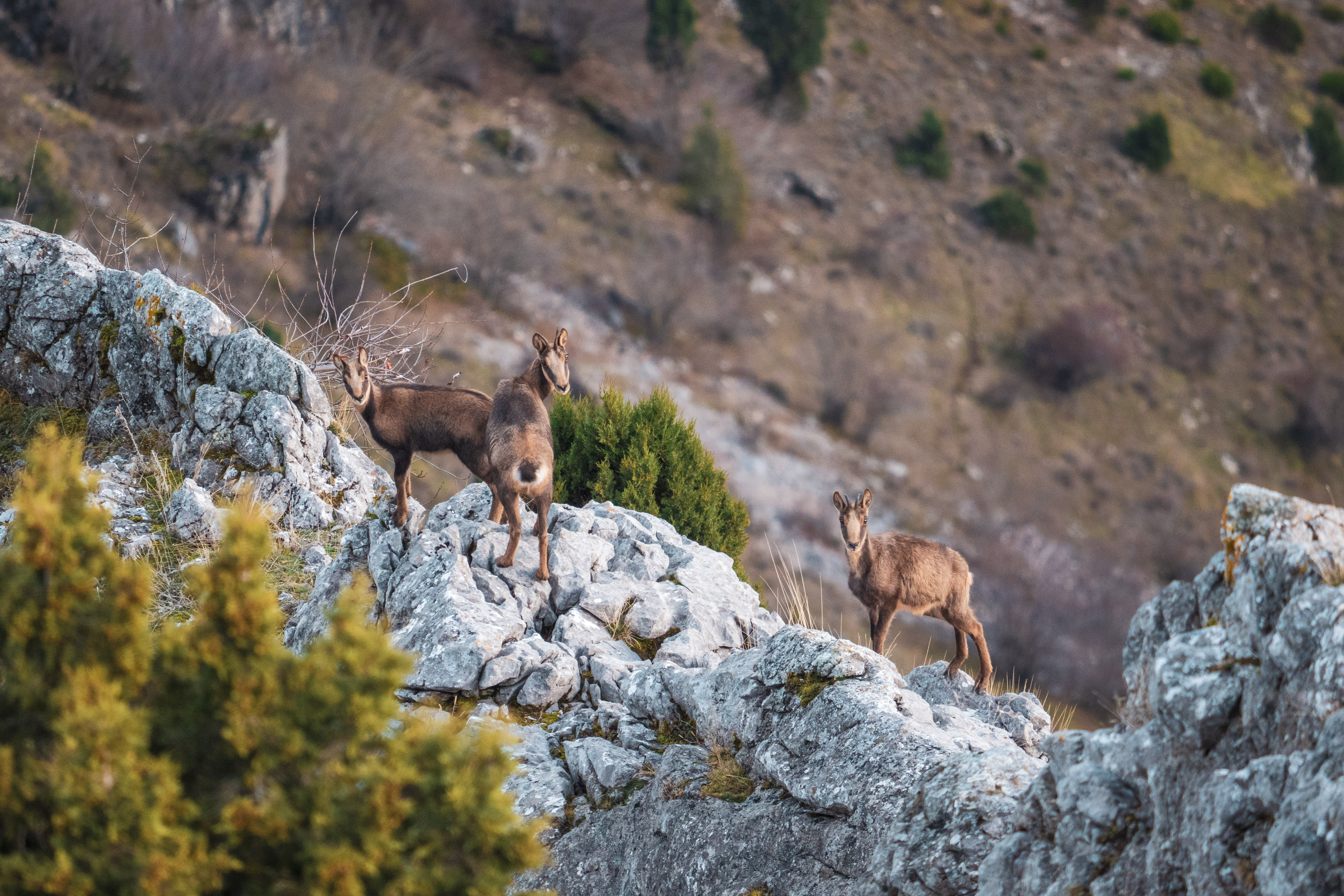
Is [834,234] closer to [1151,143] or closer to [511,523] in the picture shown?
[1151,143]

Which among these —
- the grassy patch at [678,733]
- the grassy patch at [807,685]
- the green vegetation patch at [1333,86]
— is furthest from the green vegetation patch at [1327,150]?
the grassy patch at [807,685]

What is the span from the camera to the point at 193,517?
984 cm

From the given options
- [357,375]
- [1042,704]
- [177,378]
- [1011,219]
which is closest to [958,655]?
[1042,704]

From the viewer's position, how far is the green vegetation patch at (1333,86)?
227 ft

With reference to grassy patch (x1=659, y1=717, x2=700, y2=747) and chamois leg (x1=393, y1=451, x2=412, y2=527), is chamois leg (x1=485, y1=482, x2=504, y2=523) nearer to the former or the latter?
chamois leg (x1=393, y1=451, x2=412, y2=527)

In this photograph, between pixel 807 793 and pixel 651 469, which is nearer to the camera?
pixel 807 793

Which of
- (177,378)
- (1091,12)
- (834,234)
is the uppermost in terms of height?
(177,378)

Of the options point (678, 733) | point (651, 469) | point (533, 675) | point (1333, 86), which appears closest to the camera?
point (678, 733)

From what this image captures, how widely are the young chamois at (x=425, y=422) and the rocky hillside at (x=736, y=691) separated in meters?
0.44

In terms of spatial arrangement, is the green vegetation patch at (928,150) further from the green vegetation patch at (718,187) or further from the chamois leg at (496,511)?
the chamois leg at (496,511)

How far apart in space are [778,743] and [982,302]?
5190 cm

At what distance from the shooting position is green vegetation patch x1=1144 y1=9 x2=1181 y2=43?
69688 millimetres

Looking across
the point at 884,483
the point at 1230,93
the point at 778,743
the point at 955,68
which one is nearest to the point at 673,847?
the point at 778,743

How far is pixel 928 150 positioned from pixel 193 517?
Answer: 58.1 meters
